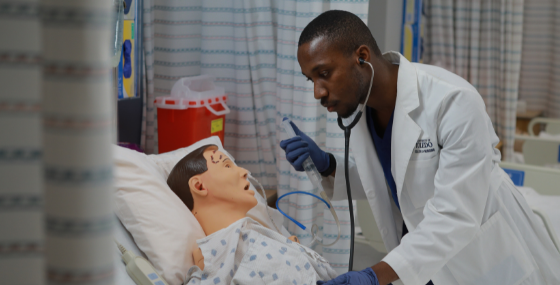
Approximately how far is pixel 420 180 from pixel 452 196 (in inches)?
7.1

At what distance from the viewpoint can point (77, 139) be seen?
10.8 inches

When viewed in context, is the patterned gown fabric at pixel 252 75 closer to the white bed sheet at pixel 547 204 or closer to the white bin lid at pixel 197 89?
the white bin lid at pixel 197 89

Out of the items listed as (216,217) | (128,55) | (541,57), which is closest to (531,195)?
(216,217)

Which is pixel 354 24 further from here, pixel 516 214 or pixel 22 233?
pixel 22 233

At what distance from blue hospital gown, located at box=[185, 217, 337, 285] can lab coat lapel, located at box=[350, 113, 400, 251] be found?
295mm

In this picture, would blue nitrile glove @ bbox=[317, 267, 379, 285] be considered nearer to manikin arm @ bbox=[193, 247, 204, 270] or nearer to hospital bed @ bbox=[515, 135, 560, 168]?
manikin arm @ bbox=[193, 247, 204, 270]

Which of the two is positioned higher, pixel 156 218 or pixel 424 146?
pixel 424 146

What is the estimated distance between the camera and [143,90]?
93.4 inches

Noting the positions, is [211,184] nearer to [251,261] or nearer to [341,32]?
[251,261]

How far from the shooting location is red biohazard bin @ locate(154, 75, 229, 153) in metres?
2.21

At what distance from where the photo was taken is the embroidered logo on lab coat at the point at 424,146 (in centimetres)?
139

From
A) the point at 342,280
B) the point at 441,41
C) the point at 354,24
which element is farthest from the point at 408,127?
the point at 441,41

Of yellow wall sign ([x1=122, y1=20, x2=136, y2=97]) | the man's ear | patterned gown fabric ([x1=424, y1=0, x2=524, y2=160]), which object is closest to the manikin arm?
the man's ear

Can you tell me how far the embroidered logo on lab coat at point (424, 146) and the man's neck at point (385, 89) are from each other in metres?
0.19
